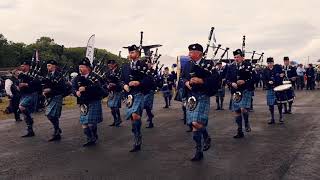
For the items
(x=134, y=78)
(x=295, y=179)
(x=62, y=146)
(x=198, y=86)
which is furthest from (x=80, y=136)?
(x=295, y=179)

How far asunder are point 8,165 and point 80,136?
3579mm

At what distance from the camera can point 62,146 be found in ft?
33.2

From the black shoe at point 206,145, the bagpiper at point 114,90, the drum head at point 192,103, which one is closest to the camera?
the drum head at point 192,103

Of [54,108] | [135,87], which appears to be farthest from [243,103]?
[54,108]

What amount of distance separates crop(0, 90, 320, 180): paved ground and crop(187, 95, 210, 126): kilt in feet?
2.42

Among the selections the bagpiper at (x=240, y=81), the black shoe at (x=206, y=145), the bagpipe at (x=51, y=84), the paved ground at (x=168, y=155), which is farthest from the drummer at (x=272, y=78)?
the bagpipe at (x=51, y=84)

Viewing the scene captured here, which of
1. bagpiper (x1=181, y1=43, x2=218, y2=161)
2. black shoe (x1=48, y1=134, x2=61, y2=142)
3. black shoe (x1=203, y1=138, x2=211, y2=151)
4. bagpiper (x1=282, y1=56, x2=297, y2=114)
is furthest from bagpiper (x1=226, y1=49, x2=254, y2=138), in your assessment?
black shoe (x1=48, y1=134, x2=61, y2=142)

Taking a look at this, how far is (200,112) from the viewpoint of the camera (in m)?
8.12

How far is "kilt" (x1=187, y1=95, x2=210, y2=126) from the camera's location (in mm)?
8078

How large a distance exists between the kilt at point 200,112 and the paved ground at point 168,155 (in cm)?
74

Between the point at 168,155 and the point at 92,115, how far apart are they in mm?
2434

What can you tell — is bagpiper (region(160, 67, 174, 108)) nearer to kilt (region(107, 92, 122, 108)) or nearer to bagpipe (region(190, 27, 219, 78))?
kilt (region(107, 92, 122, 108))

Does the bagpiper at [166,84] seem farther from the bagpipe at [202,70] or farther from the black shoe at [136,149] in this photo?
the bagpipe at [202,70]

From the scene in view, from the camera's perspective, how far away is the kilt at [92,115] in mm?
9961
